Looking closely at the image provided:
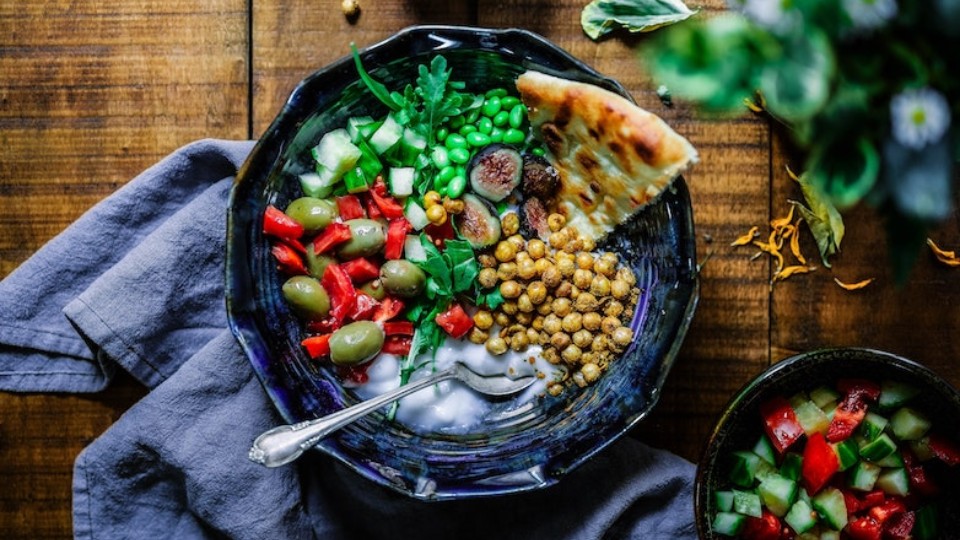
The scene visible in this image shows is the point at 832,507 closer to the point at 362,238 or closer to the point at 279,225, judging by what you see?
the point at 362,238

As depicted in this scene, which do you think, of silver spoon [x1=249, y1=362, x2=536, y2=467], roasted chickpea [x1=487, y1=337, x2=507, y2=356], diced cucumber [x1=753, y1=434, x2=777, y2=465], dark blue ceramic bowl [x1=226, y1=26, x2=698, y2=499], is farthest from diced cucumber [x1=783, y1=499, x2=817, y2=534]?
silver spoon [x1=249, y1=362, x2=536, y2=467]

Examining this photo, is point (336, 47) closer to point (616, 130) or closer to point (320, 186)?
point (320, 186)

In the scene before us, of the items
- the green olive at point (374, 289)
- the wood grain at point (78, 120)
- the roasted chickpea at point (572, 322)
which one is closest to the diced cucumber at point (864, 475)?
the roasted chickpea at point (572, 322)

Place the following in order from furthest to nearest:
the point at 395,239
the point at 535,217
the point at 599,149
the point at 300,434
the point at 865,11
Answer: the point at 535,217 → the point at 395,239 → the point at 599,149 → the point at 300,434 → the point at 865,11

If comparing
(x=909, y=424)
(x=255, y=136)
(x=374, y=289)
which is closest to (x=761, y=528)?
(x=909, y=424)

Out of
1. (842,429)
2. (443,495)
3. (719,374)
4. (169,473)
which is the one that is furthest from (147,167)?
(842,429)
